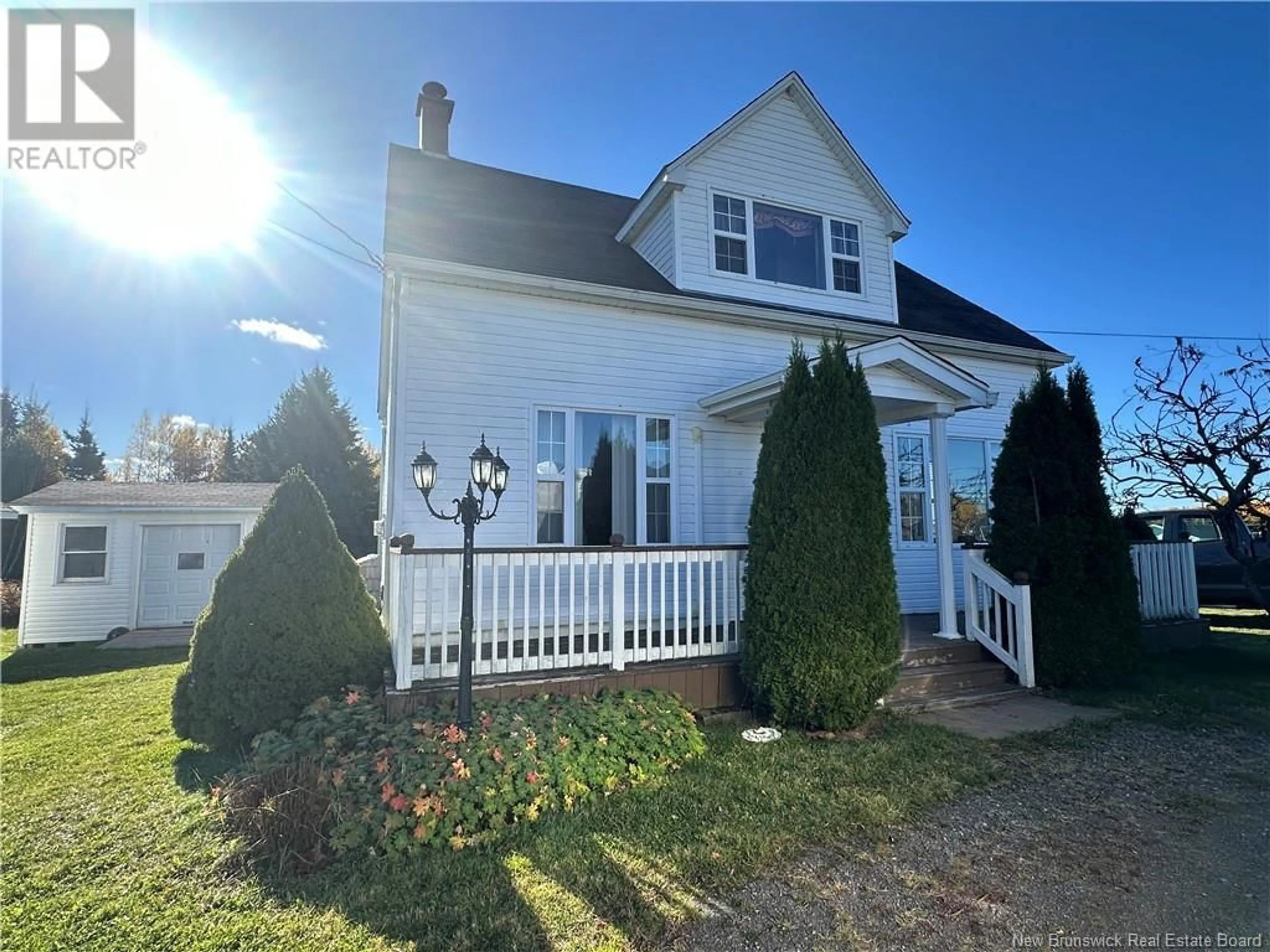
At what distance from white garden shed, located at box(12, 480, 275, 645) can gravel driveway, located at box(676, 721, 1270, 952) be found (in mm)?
11918

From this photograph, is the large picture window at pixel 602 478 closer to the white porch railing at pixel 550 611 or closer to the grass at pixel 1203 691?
the white porch railing at pixel 550 611

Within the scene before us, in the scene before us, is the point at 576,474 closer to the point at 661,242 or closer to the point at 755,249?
the point at 661,242

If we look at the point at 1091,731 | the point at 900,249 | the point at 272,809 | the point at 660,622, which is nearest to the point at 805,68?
the point at 900,249

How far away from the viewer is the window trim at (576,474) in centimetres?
693

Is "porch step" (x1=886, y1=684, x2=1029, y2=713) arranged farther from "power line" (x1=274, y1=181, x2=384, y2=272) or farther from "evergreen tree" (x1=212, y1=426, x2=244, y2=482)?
"evergreen tree" (x1=212, y1=426, x2=244, y2=482)

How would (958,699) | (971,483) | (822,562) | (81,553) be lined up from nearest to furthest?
(822,562) → (958,699) → (971,483) → (81,553)

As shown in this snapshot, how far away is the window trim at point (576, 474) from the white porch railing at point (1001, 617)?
3503mm

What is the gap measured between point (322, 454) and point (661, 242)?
1973 centimetres

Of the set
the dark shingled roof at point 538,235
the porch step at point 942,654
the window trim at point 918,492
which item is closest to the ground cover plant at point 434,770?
the porch step at point 942,654

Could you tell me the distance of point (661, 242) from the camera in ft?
28.5

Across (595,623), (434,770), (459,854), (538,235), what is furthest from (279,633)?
(538,235)

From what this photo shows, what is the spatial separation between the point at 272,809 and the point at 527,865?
1.54 m

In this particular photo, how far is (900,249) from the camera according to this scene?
1340cm

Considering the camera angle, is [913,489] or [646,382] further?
[913,489]
